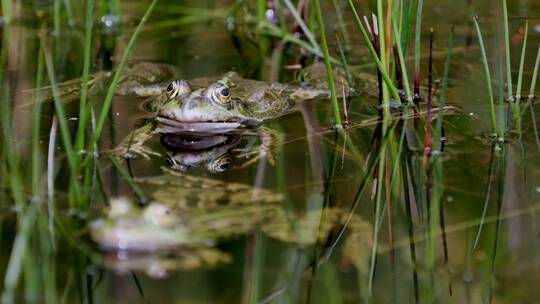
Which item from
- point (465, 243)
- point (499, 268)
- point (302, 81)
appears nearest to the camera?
point (499, 268)

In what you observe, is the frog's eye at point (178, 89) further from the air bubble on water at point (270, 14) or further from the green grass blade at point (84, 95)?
the air bubble on water at point (270, 14)

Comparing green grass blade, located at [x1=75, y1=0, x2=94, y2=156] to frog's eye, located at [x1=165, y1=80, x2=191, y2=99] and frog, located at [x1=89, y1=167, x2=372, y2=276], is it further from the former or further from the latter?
frog's eye, located at [x1=165, y1=80, x2=191, y2=99]

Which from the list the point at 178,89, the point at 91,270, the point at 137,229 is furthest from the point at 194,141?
the point at 91,270

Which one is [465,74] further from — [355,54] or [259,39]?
[259,39]

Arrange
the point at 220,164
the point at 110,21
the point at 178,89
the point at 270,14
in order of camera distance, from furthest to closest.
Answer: the point at 270,14 < the point at 110,21 < the point at 178,89 < the point at 220,164

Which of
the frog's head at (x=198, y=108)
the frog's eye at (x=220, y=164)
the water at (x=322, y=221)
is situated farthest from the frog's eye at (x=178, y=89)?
the frog's eye at (x=220, y=164)

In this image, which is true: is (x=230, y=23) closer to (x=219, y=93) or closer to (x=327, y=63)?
(x=219, y=93)

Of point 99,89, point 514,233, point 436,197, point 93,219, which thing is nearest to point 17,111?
point 99,89
